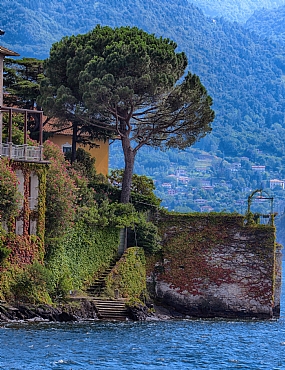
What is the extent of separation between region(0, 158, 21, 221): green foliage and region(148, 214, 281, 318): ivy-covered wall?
14317mm

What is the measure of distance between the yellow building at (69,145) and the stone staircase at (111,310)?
16.5 meters

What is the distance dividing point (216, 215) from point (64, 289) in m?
12.8

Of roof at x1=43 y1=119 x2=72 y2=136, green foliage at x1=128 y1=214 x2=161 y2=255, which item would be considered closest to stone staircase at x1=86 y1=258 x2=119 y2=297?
green foliage at x1=128 y1=214 x2=161 y2=255

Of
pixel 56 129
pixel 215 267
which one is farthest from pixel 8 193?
pixel 56 129

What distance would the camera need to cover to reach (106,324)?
49.7 meters

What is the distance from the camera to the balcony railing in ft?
161

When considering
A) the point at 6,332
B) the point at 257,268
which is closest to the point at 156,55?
the point at 257,268

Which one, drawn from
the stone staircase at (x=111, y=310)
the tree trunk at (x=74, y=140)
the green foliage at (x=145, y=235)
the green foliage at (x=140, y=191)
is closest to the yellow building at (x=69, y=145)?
the tree trunk at (x=74, y=140)

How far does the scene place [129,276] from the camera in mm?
57469

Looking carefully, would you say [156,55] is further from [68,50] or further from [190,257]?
[190,257]

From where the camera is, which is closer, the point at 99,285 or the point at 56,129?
the point at 99,285

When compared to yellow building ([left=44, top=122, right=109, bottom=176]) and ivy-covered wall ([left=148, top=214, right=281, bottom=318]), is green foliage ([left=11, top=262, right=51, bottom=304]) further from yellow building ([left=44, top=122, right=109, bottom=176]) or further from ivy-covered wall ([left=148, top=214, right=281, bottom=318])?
yellow building ([left=44, top=122, right=109, bottom=176])

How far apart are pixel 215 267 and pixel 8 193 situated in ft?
55.4

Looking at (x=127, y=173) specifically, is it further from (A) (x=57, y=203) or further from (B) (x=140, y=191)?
(A) (x=57, y=203)
